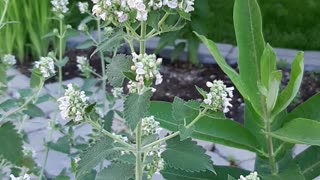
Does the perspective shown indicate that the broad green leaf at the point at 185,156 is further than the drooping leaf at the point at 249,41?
No

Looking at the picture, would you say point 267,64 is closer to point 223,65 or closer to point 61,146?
point 223,65

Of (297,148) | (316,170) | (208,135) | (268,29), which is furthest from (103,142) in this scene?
(268,29)

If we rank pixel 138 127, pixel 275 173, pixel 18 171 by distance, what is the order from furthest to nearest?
pixel 18 171 → pixel 275 173 → pixel 138 127

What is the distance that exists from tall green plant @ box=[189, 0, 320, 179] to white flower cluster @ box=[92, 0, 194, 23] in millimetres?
340

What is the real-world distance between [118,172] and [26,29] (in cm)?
334

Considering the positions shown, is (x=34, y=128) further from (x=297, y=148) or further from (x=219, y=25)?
(x=219, y=25)

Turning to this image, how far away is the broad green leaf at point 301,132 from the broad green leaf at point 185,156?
27 cm

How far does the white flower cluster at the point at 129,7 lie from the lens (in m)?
1.26

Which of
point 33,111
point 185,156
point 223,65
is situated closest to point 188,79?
point 33,111

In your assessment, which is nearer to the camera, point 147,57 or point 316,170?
point 147,57

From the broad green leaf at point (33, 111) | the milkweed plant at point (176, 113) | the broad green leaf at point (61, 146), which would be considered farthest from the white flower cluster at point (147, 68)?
the broad green leaf at point (61, 146)

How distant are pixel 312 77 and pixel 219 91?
10.7 feet

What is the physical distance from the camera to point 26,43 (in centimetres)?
473

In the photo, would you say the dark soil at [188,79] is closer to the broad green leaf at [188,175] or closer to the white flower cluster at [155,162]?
the broad green leaf at [188,175]
